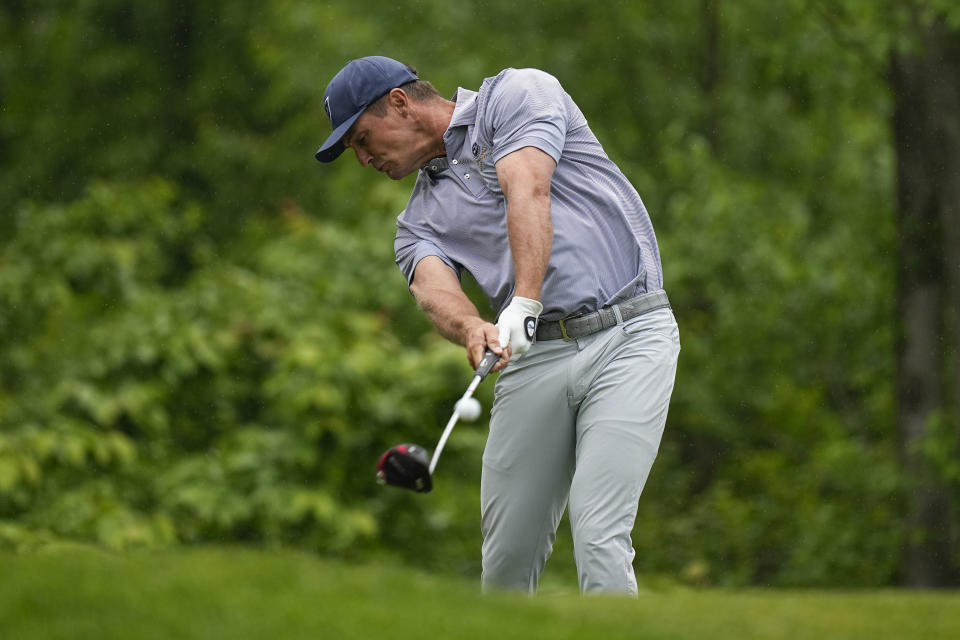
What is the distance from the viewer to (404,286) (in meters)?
10.3

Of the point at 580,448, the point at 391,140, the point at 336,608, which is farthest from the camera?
the point at 391,140

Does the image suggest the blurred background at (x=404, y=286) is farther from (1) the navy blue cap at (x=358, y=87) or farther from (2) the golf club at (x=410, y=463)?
(1) the navy blue cap at (x=358, y=87)

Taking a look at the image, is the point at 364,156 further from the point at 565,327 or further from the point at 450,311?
the point at 565,327

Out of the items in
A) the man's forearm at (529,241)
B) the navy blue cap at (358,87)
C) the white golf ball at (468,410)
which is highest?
the navy blue cap at (358,87)

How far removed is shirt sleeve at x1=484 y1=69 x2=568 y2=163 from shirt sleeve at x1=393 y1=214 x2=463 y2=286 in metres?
0.47

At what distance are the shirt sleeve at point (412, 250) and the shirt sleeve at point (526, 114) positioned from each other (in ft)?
1.54

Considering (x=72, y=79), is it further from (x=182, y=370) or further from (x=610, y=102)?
(x=182, y=370)

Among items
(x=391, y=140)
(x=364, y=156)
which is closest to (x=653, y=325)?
(x=391, y=140)

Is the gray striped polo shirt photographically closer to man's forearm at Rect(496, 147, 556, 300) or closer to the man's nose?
man's forearm at Rect(496, 147, 556, 300)

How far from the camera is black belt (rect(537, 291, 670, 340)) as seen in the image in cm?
493

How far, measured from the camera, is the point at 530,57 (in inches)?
625

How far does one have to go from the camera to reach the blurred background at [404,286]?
342 inches

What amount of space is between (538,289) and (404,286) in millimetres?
5640

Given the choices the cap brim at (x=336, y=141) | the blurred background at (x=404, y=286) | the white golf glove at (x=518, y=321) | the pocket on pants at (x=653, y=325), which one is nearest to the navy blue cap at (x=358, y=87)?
the cap brim at (x=336, y=141)
